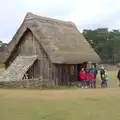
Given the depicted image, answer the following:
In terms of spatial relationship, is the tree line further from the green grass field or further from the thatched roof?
the green grass field

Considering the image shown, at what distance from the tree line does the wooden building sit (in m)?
39.7

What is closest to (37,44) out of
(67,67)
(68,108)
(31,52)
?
(31,52)

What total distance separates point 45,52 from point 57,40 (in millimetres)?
1509

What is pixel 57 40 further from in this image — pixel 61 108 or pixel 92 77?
pixel 61 108

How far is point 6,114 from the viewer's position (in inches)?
408

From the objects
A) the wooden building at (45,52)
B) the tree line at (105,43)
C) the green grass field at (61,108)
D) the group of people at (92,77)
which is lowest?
the green grass field at (61,108)

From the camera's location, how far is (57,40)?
2403 centimetres

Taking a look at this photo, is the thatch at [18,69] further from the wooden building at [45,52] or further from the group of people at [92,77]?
the group of people at [92,77]

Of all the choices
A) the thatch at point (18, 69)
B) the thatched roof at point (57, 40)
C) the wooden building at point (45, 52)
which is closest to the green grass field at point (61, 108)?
the thatch at point (18, 69)

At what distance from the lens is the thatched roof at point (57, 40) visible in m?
22.8

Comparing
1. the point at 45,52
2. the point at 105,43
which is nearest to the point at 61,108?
the point at 45,52

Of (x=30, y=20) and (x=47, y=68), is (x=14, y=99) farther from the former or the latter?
(x=30, y=20)

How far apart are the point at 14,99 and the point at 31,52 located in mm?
11635

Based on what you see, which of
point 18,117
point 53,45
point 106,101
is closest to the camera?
point 18,117
